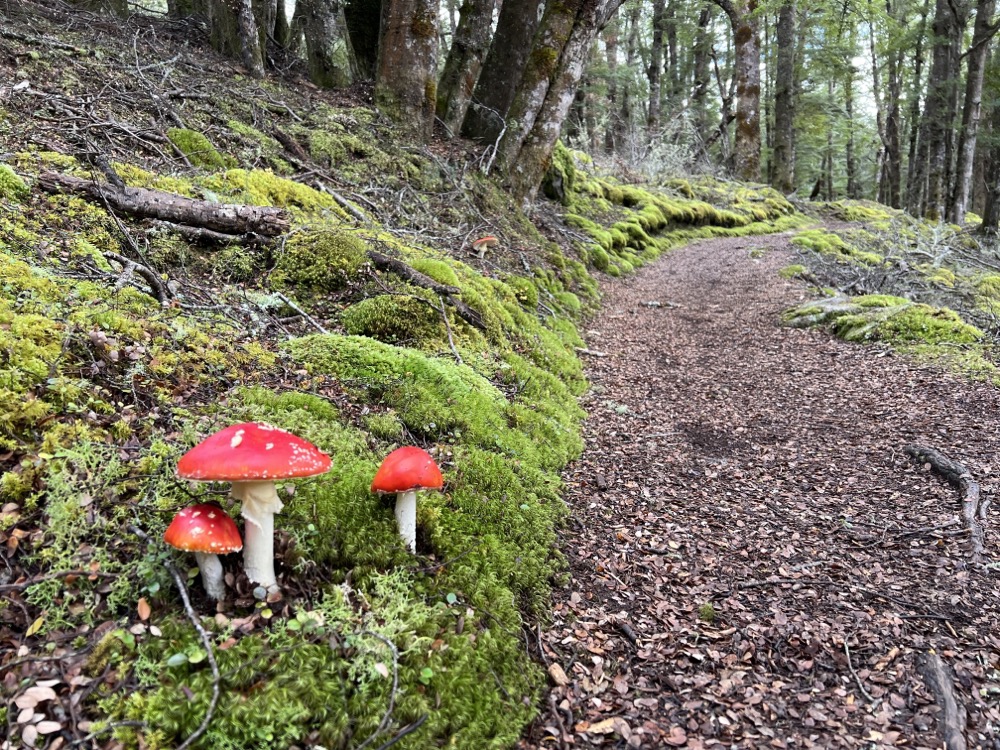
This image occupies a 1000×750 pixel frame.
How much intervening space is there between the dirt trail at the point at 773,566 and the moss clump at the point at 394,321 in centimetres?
167

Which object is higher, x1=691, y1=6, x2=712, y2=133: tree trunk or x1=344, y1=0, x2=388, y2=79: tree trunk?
x1=691, y1=6, x2=712, y2=133: tree trunk

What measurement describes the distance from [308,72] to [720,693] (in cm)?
1204

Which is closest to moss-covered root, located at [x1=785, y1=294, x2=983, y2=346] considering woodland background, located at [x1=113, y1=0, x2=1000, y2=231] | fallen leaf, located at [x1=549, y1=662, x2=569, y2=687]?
woodland background, located at [x1=113, y1=0, x2=1000, y2=231]

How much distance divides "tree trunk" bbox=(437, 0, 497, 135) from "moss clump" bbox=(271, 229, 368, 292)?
638 centimetres

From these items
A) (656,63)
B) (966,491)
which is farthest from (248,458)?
(656,63)

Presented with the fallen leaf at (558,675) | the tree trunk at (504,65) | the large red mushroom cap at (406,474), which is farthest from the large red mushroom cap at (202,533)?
the tree trunk at (504,65)

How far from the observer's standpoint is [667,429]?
5.72 m

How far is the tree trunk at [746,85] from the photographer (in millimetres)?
21359

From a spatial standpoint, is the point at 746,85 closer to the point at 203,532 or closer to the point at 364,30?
the point at 364,30

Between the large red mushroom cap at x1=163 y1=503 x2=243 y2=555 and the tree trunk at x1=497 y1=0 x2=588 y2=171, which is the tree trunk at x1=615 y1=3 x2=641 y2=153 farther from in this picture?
the large red mushroom cap at x1=163 y1=503 x2=243 y2=555

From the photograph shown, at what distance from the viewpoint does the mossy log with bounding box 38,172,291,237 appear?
14.7ft

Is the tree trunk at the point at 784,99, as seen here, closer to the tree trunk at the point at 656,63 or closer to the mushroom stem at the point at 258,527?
the tree trunk at the point at 656,63

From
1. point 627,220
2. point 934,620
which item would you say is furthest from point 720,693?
point 627,220

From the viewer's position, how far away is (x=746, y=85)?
22.5m
